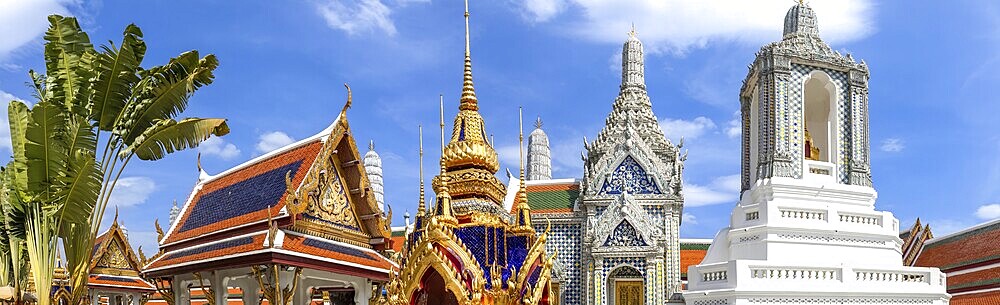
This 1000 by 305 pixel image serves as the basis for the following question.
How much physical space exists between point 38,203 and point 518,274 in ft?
15.5

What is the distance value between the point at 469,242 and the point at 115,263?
A: 12182mm

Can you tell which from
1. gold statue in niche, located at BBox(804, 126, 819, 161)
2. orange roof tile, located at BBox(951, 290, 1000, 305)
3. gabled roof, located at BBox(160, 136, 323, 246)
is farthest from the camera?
orange roof tile, located at BBox(951, 290, 1000, 305)

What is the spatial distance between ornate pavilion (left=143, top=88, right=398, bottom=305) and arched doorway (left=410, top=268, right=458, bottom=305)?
3.09 m

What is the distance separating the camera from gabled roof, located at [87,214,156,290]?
17.0 metres

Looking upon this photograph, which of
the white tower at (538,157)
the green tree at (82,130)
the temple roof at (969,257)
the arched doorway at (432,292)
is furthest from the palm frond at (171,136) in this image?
the white tower at (538,157)

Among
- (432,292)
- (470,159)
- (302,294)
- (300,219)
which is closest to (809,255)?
(470,159)

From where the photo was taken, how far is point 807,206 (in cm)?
1223

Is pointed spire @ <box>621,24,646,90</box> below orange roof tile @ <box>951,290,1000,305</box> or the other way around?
the other way around

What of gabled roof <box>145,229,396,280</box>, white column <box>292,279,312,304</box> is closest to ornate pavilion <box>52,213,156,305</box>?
gabled roof <box>145,229,396,280</box>

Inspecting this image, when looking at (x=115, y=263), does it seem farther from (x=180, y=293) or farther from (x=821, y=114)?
(x=821, y=114)

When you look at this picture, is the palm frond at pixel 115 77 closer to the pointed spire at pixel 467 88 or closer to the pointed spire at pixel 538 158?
the pointed spire at pixel 467 88

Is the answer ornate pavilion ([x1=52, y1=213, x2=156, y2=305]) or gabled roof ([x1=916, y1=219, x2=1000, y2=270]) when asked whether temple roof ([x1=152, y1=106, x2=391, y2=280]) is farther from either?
gabled roof ([x1=916, y1=219, x2=1000, y2=270])

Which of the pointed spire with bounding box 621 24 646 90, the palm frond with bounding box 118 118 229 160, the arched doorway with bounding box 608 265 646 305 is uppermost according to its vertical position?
the pointed spire with bounding box 621 24 646 90

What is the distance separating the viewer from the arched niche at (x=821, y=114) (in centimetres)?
1320
